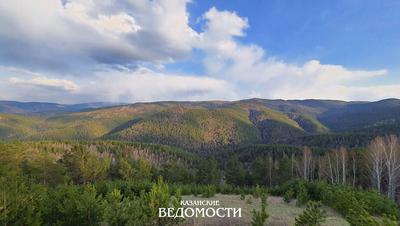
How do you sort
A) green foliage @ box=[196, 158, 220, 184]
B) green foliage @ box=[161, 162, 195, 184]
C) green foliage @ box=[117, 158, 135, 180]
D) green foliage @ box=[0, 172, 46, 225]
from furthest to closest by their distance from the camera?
green foliage @ box=[196, 158, 220, 184] → green foliage @ box=[161, 162, 195, 184] → green foliage @ box=[117, 158, 135, 180] → green foliage @ box=[0, 172, 46, 225]

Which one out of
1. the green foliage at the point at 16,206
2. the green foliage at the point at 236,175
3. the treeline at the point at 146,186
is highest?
the green foliage at the point at 16,206

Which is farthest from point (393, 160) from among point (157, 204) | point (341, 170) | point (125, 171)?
point (125, 171)

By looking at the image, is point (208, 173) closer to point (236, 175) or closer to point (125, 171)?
point (236, 175)

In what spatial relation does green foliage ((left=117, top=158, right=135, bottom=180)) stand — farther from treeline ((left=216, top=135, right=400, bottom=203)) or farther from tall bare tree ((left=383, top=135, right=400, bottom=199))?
tall bare tree ((left=383, top=135, right=400, bottom=199))

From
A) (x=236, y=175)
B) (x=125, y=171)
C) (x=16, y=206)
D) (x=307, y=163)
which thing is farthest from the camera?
(x=307, y=163)

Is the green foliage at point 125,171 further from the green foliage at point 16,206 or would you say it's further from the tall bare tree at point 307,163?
the green foliage at point 16,206

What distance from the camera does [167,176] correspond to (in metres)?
65.2

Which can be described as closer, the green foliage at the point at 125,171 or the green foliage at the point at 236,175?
the green foliage at the point at 125,171

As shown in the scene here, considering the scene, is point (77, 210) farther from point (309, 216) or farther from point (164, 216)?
point (309, 216)

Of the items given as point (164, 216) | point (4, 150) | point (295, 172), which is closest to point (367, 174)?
point (295, 172)

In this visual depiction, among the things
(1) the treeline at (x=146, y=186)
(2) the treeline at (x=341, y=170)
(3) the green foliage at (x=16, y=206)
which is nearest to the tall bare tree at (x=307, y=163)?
(2) the treeline at (x=341, y=170)

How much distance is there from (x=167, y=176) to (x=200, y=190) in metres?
33.4

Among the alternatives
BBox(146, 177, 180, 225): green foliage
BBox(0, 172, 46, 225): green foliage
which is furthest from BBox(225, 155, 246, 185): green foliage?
BBox(0, 172, 46, 225): green foliage

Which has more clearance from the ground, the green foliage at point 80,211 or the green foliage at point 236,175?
the green foliage at point 80,211
